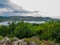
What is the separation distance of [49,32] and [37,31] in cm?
98

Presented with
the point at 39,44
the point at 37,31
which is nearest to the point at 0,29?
the point at 37,31

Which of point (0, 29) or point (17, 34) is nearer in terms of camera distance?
point (17, 34)

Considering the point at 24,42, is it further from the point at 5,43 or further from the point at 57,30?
the point at 57,30

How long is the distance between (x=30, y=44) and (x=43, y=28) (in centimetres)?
580

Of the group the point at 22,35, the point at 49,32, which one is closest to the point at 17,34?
the point at 22,35

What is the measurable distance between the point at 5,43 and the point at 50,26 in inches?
226

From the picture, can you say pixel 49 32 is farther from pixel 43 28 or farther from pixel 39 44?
pixel 39 44

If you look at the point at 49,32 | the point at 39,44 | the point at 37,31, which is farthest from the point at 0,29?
the point at 39,44

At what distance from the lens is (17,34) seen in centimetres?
1095

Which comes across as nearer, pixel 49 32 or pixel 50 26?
pixel 49 32

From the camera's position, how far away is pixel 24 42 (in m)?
6.80

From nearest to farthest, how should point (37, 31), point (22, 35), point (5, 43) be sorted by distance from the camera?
point (5, 43), point (22, 35), point (37, 31)

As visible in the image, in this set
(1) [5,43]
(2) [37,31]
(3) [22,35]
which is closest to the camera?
(1) [5,43]

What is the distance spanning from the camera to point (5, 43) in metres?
6.74
